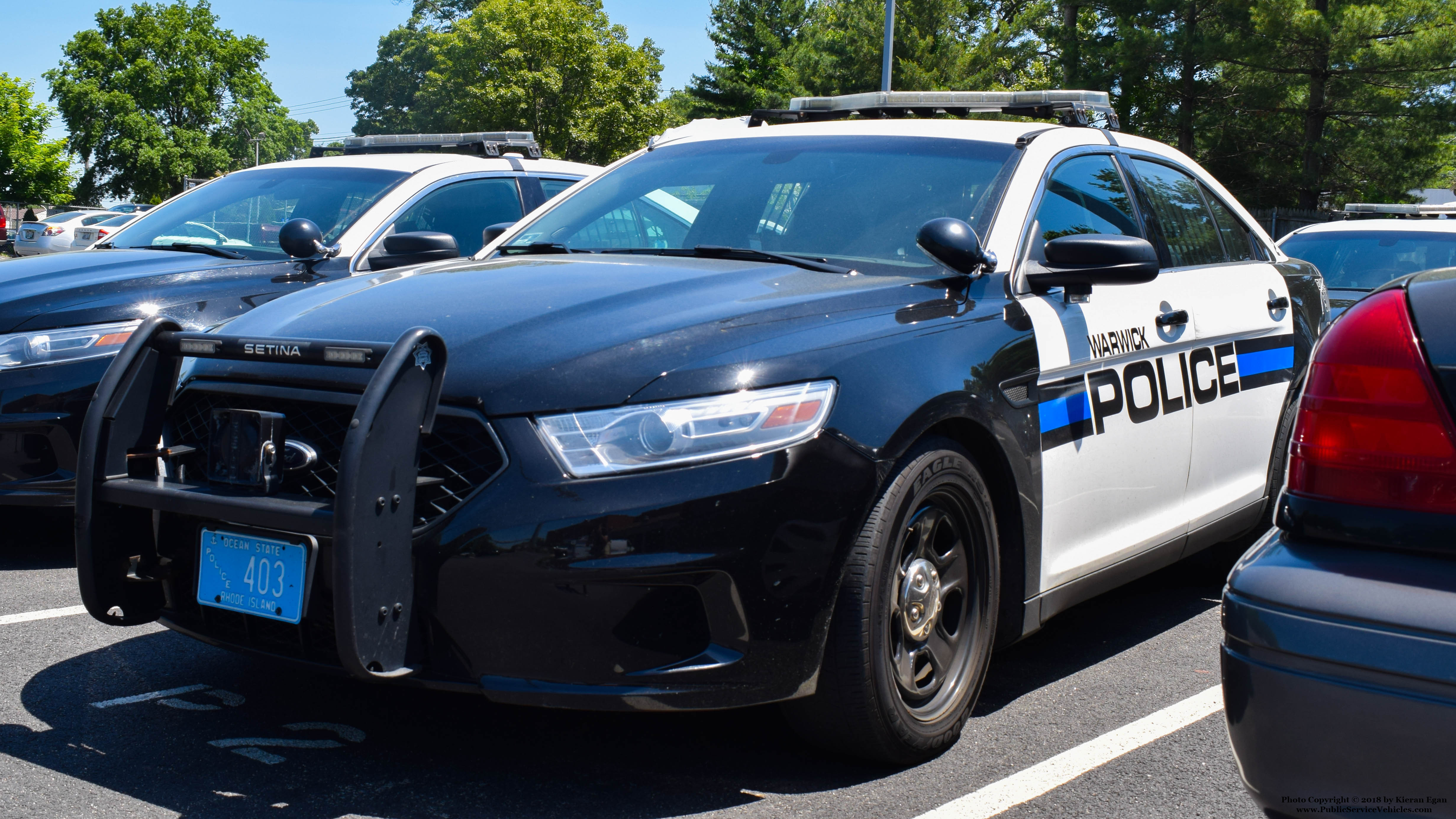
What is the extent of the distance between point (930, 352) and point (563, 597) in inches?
42.1

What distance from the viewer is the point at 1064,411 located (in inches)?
137

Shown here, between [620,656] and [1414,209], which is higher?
[1414,209]

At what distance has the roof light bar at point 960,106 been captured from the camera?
14.7ft

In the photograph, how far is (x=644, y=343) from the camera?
279cm

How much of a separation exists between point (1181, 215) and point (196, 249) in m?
4.20

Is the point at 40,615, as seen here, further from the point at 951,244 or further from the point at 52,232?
the point at 52,232

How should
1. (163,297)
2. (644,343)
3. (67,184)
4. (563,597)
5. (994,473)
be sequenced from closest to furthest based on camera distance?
(563,597) → (644,343) → (994,473) → (163,297) → (67,184)

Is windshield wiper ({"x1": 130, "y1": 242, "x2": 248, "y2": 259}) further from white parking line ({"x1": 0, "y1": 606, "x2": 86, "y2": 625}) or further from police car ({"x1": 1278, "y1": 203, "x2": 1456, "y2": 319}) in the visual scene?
police car ({"x1": 1278, "y1": 203, "x2": 1456, "y2": 319})

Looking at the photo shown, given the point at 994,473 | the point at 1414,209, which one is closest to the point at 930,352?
the point at 994,473

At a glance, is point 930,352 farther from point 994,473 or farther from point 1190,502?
point 1190,502

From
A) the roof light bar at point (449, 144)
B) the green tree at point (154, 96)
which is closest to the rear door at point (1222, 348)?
the roof light bar at point (449, 144)

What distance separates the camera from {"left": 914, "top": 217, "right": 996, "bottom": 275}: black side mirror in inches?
130

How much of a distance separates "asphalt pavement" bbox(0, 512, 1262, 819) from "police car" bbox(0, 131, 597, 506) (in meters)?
→ 1.01

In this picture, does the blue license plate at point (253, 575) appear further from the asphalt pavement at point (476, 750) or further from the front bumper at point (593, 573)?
the asphalt pavement at point (476, 750)
